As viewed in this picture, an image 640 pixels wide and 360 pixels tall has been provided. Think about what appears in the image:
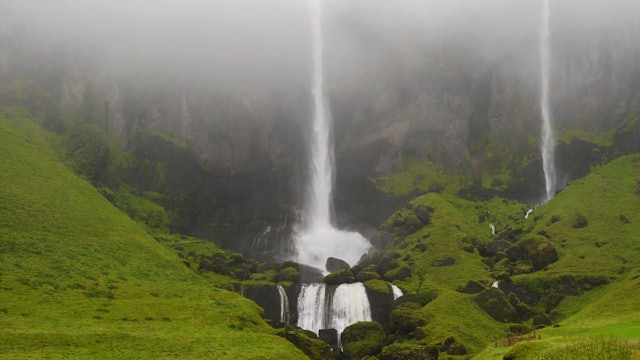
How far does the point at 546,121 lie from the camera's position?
137 m

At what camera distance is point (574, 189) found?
372 feet

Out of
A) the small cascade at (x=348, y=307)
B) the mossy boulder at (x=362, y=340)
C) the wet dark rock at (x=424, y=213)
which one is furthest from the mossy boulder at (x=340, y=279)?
the wet dark rock at (x=424, y=213)

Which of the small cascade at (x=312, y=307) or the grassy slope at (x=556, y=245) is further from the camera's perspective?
the small cascade at (x=312, y=307)

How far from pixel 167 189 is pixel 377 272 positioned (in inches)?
2206

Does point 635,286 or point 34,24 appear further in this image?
point 34,24

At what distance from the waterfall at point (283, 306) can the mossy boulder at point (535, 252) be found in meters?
36.8

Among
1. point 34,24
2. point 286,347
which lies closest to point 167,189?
point 34,24

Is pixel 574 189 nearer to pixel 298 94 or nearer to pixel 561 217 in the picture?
pixel 561 217

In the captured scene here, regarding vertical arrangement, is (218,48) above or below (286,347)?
above

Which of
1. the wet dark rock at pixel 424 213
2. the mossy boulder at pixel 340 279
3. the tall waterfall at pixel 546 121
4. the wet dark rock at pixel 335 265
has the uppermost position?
the tall waterfall at pixel 546 121

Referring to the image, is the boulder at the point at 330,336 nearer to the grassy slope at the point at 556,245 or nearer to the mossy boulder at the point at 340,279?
the grassy slope at the point at 556,245

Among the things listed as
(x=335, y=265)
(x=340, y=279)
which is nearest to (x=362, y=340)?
(x=340, y=279)

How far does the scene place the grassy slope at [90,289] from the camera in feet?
148

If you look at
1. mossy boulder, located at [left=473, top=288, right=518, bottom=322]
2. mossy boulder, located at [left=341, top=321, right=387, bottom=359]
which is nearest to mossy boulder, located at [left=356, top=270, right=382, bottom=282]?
mossy boulder, located at [left=473, top=288, right=518, bottom=322]
